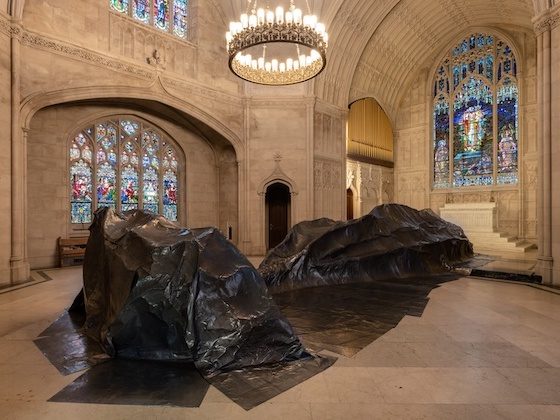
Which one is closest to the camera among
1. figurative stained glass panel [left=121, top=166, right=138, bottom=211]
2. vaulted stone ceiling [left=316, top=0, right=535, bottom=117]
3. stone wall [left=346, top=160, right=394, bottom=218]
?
figurative stained glass panel [left=121, top=166, right=138, bottom=211]

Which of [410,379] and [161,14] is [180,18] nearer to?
[161,14]

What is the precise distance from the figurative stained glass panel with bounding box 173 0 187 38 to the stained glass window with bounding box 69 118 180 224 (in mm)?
3154

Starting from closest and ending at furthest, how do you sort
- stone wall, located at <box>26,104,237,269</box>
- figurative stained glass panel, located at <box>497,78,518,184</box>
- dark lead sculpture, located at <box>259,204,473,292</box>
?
dark lead sculpture, located at <box>259,204,473,292</box> → stone wall, located at <box>26,104,237,269</box> → figurative stained glass panel, located at <box>497,78,518,184</box>

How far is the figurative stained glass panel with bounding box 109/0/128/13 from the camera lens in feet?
31.2

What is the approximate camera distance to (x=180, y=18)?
1107cm

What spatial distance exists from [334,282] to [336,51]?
9.60 meters

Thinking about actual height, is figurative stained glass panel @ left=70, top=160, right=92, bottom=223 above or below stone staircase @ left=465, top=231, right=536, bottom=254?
above

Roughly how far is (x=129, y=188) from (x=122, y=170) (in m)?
0.60

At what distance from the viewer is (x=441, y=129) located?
657 inches

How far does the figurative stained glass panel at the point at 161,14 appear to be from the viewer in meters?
10.5

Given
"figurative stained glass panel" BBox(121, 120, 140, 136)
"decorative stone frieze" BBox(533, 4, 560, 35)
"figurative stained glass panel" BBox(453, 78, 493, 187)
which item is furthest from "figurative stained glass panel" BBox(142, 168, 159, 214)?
"figurative stained glass panel" BBox(453, 78, 493, 187)

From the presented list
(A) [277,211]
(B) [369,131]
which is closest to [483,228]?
(B) [369,131]

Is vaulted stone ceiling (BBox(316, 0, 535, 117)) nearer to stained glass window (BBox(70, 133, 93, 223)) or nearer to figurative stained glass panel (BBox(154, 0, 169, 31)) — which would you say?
figurative stained glass panel (BBox(154, 0, 169, 31))

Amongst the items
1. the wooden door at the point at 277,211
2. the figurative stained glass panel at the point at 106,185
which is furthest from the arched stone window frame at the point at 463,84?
the figurative stained glass panel at the point at 106,185
